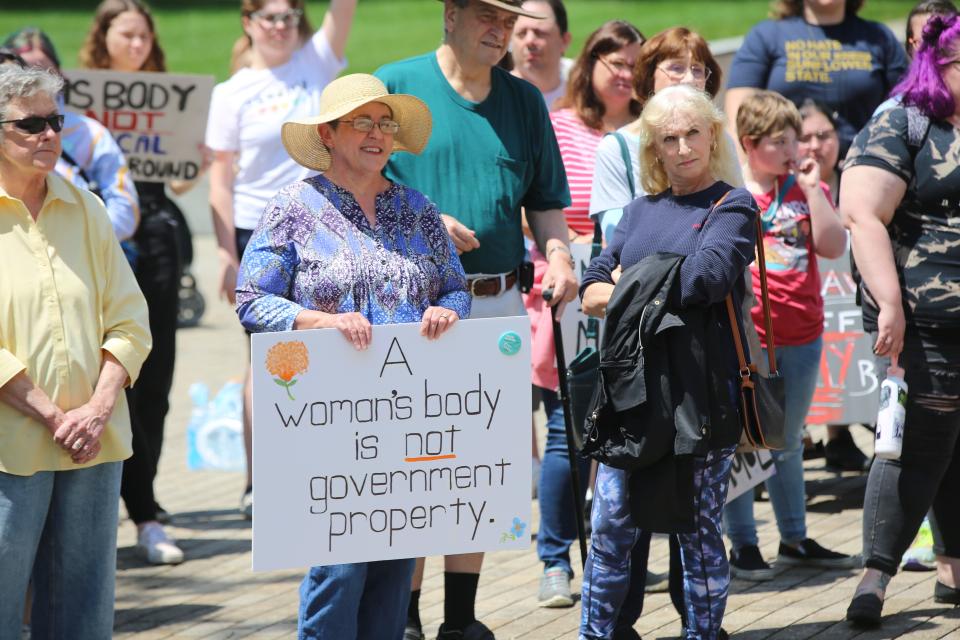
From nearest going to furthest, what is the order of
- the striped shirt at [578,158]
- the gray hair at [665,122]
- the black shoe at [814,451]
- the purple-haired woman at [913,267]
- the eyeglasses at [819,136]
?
the gray hair at [665,122]
the purple-haired woman at [913,267]
the striped shirt at [578,158]
the eyeglasses at [819,136]
the black shoe at [814,451]

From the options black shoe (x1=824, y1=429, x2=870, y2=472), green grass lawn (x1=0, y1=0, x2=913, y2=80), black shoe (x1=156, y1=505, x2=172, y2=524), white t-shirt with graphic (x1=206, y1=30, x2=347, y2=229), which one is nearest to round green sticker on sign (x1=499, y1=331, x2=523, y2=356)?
white t-shirt with graphic (x1=206, y1=30, x2=347, y2=229)

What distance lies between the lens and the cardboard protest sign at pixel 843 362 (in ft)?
24.4

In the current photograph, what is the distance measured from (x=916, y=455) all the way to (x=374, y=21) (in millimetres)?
31365

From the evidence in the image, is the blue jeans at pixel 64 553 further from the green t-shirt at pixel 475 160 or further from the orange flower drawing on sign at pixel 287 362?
the green t-shirt at pixel 475 160

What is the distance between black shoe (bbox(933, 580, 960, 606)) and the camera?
5.43 meters

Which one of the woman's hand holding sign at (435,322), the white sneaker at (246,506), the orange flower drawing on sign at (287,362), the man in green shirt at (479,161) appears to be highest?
the man in green shirt at (479,161)

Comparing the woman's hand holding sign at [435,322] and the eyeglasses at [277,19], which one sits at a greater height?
the eyeglasses at [277,19]

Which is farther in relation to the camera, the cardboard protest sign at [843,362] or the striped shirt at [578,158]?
the cardboard protest sign at [843,362]

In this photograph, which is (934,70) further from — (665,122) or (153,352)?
(153,352)

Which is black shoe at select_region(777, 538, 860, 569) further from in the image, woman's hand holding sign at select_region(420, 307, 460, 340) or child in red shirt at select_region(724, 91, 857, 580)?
woman's hand holding sign at select_region(420, 307, 460, 340)

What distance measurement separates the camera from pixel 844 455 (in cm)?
786

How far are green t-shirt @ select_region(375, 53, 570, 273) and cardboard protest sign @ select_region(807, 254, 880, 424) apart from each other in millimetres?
2782

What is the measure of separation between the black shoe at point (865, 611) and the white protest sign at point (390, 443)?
1.46m

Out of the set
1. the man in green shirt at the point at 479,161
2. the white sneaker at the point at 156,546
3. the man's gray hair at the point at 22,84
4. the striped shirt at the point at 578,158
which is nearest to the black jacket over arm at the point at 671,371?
the man in green shirt at the point at 479,161
